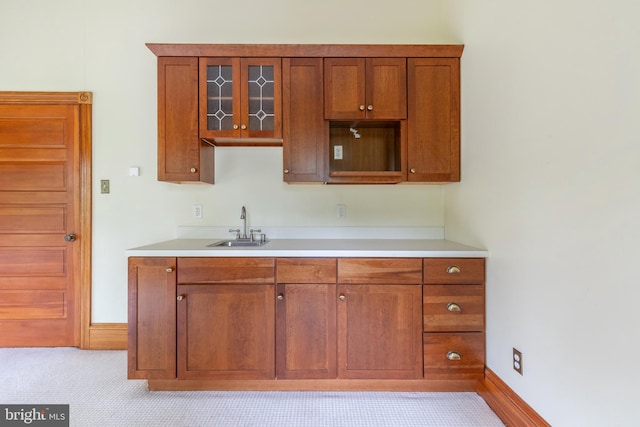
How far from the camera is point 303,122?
199 centimetres

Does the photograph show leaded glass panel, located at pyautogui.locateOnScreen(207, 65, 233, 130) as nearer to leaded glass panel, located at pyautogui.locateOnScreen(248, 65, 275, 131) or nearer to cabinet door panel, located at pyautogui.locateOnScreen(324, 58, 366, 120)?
leaded glass panel, located at pyautogui.locateOnScreen(248, 65, 275, 131)

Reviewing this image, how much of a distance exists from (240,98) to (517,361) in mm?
2307

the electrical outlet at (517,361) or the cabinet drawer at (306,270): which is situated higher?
the cabinet drawer at (306,270)

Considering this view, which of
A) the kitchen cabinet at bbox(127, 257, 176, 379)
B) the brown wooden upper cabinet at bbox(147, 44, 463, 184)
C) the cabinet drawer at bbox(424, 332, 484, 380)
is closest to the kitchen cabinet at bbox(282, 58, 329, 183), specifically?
the brown wooden upper cabinet at bbox(147, 44, 463, 184)

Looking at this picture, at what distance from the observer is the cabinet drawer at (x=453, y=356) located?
1.75 meters

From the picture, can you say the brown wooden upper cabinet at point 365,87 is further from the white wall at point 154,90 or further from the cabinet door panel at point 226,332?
the cabinet door panel at point 226,332

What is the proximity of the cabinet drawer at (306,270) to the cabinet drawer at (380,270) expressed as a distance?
62 millimetres

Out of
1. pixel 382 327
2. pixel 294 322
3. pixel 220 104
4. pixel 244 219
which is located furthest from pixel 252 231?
pixel 382 327

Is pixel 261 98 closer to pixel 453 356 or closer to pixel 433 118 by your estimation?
pixel 433 118

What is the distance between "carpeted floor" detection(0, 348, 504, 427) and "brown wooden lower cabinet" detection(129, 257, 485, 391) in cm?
13

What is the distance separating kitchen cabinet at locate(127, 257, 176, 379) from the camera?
1.74 meters

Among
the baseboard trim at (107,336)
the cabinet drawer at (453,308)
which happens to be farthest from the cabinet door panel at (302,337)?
the baseboard trim at (107,336)

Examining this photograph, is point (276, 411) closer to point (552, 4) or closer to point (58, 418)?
point (58, 418)

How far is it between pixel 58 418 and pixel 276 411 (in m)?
1.23
